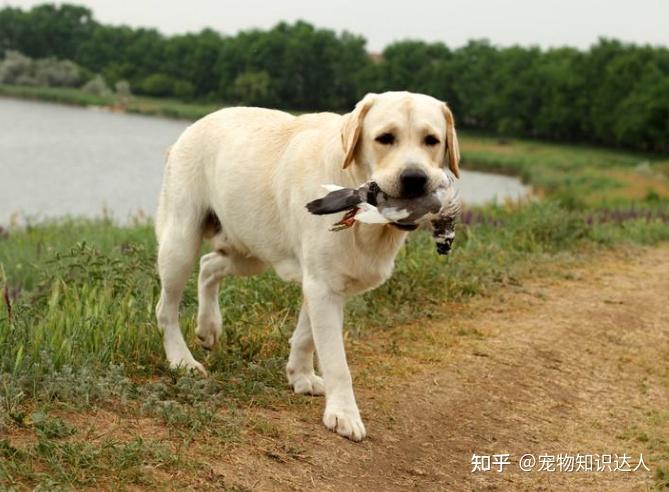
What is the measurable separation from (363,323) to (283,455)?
2.65m

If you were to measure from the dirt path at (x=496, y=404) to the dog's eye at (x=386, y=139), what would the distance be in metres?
1.35

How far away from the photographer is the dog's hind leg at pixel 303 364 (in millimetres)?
5156

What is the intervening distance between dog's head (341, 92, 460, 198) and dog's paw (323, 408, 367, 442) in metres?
1.08

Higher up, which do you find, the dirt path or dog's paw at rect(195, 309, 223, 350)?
dog's paw at rect(195, 309, 223, 350)

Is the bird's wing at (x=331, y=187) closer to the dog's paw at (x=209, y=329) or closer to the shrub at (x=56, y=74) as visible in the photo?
the dog's paw at (x=209, y=329)

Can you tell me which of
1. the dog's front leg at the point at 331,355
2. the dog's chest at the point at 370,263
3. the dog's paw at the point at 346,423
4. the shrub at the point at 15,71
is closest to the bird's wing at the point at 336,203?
the dog's chest at the point at 370,263

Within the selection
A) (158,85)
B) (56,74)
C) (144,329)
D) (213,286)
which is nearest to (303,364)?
(213,286)

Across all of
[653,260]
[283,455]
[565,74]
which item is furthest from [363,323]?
[565,74]

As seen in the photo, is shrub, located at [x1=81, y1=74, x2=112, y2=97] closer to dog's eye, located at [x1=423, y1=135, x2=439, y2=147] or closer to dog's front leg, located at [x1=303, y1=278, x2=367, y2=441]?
dog's front leg, located at [x1=303, y1=278, x2=367, y2=441]

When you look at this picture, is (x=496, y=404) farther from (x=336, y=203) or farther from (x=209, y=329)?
(x=336, y=203)

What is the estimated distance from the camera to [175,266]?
5.44 m

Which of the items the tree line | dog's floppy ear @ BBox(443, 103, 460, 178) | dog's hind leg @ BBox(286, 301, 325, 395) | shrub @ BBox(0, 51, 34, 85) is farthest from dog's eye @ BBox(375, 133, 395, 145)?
shrub @ BBox(0, 51, 34, 85)

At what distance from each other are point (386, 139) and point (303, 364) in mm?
1419

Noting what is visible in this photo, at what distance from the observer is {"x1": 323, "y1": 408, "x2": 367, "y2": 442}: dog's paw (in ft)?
14.9
